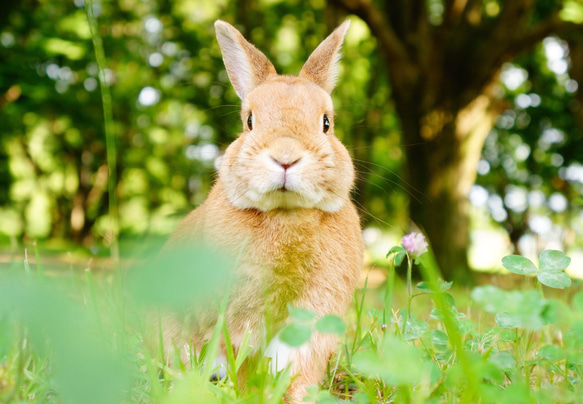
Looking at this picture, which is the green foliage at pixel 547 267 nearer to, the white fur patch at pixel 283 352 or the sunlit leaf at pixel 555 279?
the sunlit leaf at pixel 555 279

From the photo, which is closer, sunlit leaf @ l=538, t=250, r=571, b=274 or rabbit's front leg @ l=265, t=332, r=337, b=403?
sunlit leaf @ l=538, t=250, r=571, b=274

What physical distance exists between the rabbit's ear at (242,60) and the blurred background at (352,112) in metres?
0.26

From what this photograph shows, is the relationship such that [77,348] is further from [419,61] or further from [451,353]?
[419,61]

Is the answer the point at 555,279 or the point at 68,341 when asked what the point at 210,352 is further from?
the point at 555,279

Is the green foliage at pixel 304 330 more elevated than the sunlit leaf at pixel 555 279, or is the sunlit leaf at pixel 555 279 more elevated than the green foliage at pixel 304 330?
the sunlit leaf at pixel 555 279

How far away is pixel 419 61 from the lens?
7992mm

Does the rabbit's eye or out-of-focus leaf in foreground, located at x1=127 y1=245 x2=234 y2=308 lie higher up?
the rabbit's eye

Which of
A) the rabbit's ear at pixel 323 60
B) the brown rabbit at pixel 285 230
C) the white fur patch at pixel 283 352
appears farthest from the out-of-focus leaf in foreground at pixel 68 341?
the rabbit's ear at pixel 323 60

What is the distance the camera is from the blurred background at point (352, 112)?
7.68m

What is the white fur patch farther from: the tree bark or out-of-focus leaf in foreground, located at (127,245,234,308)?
the tree bark

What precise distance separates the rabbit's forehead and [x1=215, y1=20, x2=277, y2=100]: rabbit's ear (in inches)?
7.3

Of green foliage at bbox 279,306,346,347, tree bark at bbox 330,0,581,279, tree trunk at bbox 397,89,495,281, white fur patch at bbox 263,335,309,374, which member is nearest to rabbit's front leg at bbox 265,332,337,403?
white fur patch at bbox 263,335,309,374

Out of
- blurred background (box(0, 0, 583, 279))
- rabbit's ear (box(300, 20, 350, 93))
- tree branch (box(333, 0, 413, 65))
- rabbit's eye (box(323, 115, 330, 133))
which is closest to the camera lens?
rabbit's eye (box(323, 115, 330, 133))

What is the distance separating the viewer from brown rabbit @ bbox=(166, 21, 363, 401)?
1.95 m
